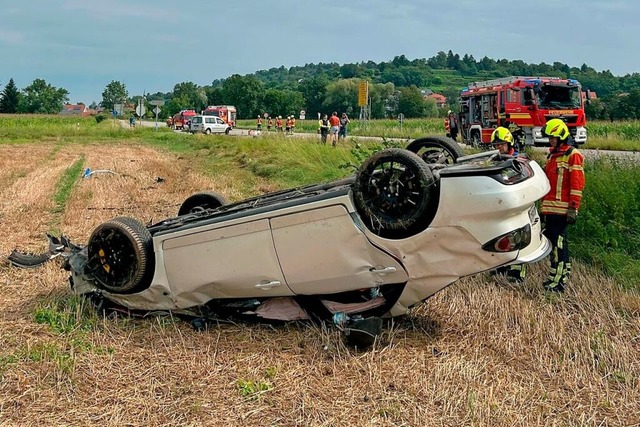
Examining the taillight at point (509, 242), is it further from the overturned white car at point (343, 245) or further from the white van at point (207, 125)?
the white van at point (207, 125)

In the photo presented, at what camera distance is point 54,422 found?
312cm

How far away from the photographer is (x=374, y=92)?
7212cm

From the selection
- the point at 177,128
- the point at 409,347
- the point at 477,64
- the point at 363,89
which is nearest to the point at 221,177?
the point at 409,347

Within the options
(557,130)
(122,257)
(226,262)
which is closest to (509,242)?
(226,262)

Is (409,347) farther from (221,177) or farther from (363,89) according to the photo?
(363,89)

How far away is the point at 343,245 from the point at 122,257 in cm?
168

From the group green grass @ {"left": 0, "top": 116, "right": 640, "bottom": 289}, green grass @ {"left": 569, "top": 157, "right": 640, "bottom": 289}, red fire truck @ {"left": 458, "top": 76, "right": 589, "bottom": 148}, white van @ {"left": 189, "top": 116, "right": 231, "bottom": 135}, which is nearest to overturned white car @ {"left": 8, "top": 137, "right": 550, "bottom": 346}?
green grass @ {"left": 569, "top": 157, "right": 640, "bottom": 289}

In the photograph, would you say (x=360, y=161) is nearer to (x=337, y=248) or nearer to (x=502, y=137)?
(x=502, y=137)

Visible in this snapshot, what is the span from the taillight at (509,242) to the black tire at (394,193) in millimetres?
381

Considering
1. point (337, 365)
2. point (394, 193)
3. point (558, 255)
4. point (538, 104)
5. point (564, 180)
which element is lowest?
point (337, 365)

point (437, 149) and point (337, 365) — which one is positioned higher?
point (437, 149)

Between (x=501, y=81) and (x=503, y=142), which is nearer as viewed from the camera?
(x=503, y=142)

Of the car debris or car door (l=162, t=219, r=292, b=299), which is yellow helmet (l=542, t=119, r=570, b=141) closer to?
car door (l=162, t=219, r=292, b=299)

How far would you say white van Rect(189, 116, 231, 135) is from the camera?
42.7 m
